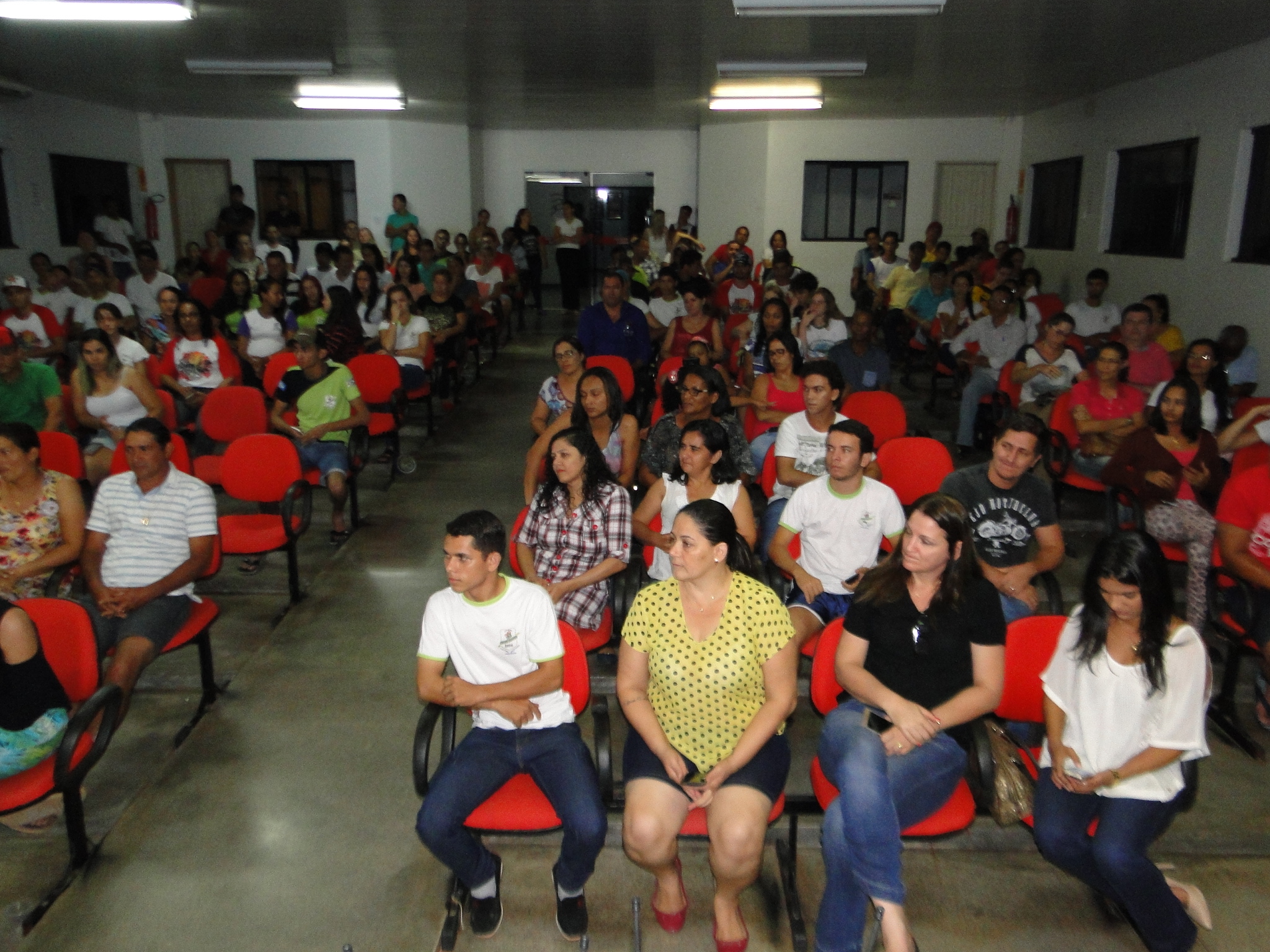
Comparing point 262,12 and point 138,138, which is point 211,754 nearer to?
point 262,12

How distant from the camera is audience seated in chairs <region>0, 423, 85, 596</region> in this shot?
138 inches

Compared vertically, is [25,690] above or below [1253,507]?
below

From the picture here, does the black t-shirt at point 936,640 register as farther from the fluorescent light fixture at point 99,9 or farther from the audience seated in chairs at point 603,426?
the fluorescent light fixture at point 99,9

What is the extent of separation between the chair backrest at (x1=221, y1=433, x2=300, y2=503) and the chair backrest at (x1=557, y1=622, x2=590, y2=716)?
2.41 meters

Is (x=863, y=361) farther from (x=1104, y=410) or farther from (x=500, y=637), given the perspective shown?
(x=500, y=637)

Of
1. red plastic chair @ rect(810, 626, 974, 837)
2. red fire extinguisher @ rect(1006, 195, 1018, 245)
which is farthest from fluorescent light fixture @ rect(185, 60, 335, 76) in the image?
red fire extinguisher @ rect(1006, 195, 1018, 245)

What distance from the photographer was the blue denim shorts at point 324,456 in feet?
17.7

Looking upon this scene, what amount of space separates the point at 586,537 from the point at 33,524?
6.69ft

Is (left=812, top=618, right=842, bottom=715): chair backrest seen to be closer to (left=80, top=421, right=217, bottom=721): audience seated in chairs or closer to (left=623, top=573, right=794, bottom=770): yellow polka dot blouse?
(left=623, top=573, right=794, bottom=770): yellow polka dot blouse

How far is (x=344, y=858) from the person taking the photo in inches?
114

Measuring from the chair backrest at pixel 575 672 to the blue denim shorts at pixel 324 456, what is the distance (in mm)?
3010

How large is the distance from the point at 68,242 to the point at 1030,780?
39.3 feet

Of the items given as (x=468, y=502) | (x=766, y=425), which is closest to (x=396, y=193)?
(x=468, y=502)

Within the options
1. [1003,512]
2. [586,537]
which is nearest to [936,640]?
[1003,512]
